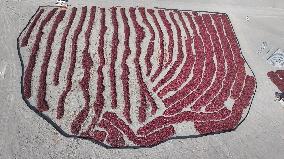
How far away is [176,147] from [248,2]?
2961cm

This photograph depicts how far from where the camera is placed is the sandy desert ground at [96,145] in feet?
123

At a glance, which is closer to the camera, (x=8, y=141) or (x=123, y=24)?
(x=8, y=141)

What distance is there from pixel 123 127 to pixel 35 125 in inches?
322

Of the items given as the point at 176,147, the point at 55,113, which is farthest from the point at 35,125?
the point at 176,147

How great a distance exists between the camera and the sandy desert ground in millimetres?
37469

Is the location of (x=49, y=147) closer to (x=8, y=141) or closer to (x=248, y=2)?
(x=8, y=141)

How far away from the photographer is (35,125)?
39.3 metres

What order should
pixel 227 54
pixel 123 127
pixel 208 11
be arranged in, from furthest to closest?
1. pixel 208 11
2. pixel 227 54
3. pixel 123 127

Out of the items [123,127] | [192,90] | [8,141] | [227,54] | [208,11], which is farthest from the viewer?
[208,11]

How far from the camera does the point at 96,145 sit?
125 feet

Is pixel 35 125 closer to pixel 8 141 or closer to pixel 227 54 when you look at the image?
pixel 8 141

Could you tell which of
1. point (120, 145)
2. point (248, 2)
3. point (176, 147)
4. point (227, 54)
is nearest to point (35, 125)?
point (120, 145)

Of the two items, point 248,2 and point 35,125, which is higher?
point 248,2

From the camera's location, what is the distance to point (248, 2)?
6012 cm
